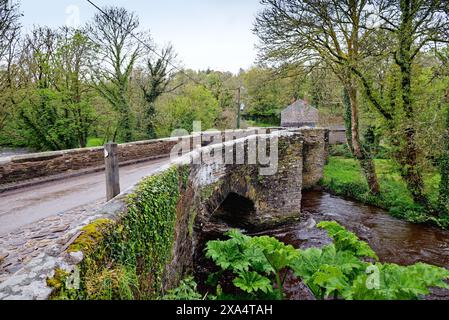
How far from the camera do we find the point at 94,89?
673 inches

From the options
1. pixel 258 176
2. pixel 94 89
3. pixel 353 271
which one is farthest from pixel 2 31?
pixel 353 271

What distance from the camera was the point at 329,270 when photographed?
3.61 m

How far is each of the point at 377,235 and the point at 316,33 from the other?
27.6 feet

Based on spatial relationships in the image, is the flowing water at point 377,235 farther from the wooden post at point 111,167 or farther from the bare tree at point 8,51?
the bare tree at point 8,51

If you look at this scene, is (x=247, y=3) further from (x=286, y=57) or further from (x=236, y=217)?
(x=236, y=217)

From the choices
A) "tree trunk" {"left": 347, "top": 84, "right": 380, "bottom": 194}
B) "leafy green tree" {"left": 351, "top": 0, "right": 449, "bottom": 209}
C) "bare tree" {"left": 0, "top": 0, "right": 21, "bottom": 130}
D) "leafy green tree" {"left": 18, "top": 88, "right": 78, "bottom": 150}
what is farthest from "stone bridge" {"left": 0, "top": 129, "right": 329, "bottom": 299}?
"bare tree" {"left": 0, "top": 0, "right": 21, "bottom": 130}

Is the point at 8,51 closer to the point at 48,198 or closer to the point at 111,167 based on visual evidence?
the point at 48,198

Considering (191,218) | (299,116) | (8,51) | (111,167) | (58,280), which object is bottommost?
(191,218)

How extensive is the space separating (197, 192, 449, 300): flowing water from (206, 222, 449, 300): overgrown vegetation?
8.57 ft

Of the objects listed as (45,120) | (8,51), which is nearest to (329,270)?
(45,120)

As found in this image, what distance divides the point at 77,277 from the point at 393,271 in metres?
3.54

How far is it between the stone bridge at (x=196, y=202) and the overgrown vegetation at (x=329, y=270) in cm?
105

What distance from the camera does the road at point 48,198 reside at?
5074 millimetres

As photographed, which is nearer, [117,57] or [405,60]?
[405,60]
